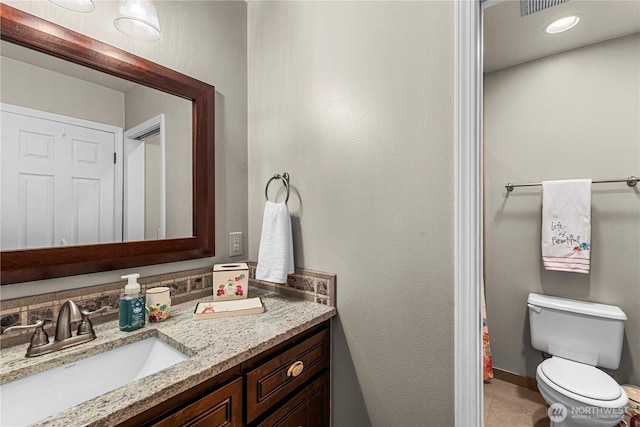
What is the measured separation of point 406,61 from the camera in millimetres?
1052

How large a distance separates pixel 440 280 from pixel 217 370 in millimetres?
758

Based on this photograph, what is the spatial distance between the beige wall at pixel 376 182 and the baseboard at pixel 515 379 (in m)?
1.68

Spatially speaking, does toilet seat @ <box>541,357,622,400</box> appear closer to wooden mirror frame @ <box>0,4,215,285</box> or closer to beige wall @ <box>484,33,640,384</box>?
beige wall @ <box>484,33,640,384</box>

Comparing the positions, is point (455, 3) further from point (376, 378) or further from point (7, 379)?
point (7, 379)

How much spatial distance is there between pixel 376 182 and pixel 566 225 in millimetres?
1612

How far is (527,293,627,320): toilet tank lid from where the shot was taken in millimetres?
1708

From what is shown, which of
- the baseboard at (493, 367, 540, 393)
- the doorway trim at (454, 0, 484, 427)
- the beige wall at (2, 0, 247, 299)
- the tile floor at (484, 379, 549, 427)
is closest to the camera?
the doorway trim at (454, 0, 484, 427)

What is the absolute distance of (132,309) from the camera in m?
0.95

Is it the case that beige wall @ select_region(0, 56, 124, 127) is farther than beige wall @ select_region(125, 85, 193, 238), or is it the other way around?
beige wall @ select_region(125, 85, 193, 238)

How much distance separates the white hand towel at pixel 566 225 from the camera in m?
1.81

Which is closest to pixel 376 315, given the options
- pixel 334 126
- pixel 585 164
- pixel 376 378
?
pixel 376 378

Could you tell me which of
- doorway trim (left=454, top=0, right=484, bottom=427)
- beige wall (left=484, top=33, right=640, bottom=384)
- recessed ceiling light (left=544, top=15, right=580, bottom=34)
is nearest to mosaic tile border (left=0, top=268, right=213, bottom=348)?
doorway trim (left=454, top=0, right=484, bottom=427)

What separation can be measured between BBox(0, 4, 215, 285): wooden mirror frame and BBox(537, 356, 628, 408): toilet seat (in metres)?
2.02

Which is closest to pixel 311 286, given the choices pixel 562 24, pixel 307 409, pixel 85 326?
pixel 307 409
